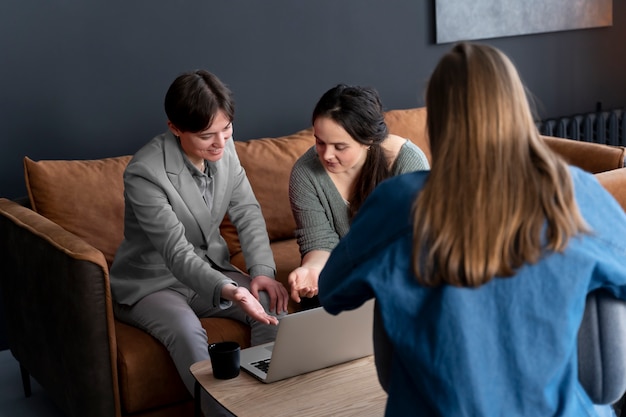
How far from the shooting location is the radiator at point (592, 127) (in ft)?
14.8

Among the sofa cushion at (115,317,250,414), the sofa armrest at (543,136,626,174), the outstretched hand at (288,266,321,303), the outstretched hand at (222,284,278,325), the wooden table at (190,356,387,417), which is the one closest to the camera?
the wooden table at (190,356,387,417)

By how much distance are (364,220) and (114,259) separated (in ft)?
5.56

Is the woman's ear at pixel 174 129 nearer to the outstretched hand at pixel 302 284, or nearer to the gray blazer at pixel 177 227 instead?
the gray blazer at pixel 177 227

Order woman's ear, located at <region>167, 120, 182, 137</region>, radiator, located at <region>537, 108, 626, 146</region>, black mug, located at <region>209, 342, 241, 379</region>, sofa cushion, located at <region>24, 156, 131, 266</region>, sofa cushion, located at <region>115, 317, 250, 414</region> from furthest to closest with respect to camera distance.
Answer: radiator, located at <region>537, 108, 626, 146</region>
sofa cushion, located at <region>24, 156, 131, 266</region>
woman's ear, located at <region>167, 120, 182, 137</region>
sofa cushion, located at <region>115, 317, 250, 414</region>
black mug, located at <region>209, 342, 241, 379</region>

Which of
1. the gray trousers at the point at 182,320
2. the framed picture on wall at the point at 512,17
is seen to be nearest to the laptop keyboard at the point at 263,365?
the gray trousers at the point at 182,320

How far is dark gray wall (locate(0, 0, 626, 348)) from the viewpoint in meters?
3.34

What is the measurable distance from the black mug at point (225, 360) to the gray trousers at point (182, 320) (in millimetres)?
521

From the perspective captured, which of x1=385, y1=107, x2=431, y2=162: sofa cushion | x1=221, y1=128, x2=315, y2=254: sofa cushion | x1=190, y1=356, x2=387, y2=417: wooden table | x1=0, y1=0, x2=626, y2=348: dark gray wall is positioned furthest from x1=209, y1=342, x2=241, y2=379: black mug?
x1=385, y1=107, x2=431, y2=162: sofa cushion

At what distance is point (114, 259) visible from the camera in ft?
9.48

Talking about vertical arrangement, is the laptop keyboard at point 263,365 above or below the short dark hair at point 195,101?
below

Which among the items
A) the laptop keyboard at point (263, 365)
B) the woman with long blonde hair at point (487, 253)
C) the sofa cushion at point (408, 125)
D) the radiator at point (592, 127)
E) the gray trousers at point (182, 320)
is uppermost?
the woman with long blonde hair at point (487, 253)

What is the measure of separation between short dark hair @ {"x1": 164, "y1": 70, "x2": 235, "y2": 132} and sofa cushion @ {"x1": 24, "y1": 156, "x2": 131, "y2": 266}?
0.56m

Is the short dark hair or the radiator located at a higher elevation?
the short dark hair

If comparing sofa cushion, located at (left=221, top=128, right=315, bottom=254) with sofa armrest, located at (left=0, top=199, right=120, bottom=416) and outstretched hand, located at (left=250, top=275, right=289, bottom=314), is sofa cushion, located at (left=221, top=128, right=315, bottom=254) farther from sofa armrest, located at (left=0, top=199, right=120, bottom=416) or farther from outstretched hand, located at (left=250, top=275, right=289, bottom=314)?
sofa armrest, located at (left=0, top=199, right=120, bottom=416)
